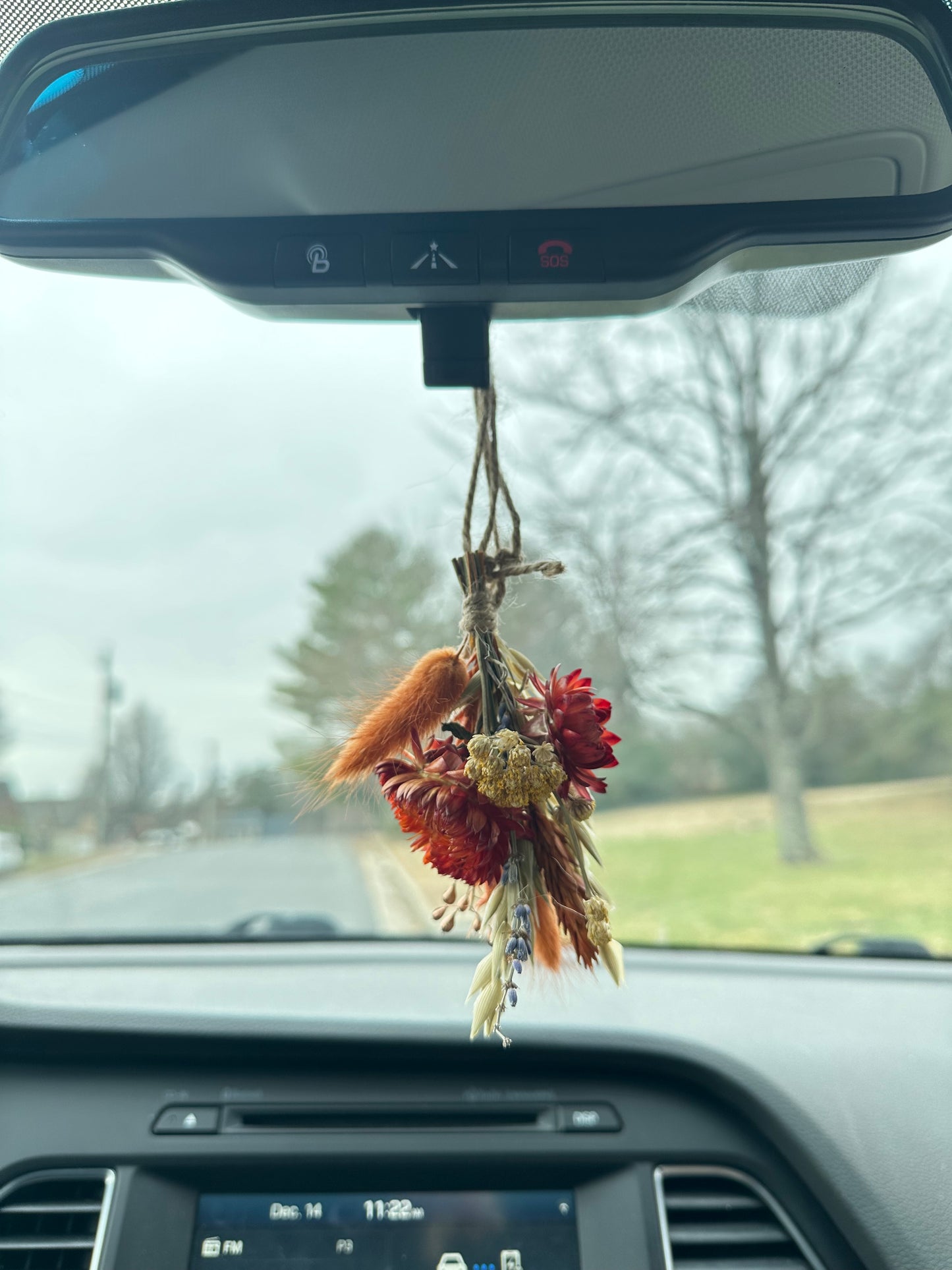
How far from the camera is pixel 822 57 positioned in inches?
35.7

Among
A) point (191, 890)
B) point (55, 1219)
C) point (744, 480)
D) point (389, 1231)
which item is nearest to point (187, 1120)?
point (55, 1219)

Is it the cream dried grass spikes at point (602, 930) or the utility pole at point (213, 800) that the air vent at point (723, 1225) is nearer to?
the cream dried grass spikes at point (602, 930)

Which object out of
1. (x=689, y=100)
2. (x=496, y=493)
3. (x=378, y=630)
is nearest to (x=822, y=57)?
(x=689, y=100)

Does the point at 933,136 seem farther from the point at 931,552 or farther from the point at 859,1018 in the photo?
the point at 931,552

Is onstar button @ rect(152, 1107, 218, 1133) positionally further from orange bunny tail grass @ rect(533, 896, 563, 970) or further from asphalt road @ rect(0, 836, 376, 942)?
orange bunny tail grass @ rect(533, 896, 563, 970)

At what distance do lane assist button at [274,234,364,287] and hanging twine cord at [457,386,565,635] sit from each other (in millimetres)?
209

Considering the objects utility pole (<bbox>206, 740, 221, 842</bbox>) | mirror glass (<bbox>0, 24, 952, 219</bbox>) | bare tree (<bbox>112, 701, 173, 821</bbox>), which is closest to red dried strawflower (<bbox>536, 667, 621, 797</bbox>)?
mirror glass (<bbox>0, 24, 952, 219</bbox>)

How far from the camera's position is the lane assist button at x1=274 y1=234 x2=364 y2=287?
3.12ft

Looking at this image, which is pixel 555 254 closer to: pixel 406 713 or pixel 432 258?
pixel 432 258

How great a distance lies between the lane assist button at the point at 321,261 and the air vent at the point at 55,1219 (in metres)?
1.41

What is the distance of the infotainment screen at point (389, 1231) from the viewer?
1.47 meters

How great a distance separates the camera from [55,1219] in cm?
149

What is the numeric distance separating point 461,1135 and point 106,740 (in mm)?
1331

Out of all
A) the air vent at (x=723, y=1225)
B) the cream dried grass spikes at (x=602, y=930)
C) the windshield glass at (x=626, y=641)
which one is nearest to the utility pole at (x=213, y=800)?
the windshield glass at (x=626, y=641)
